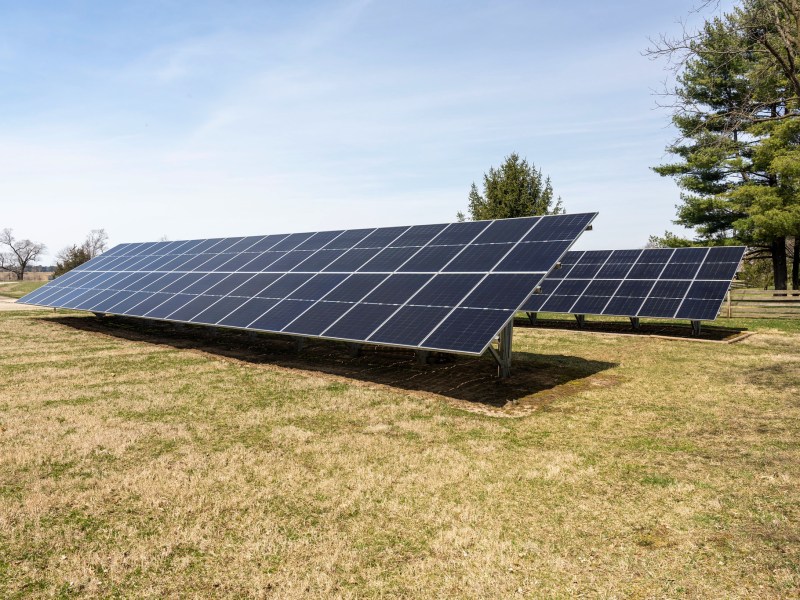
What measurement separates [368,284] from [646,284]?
568 inches

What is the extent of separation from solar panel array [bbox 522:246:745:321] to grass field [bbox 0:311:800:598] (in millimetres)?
7258

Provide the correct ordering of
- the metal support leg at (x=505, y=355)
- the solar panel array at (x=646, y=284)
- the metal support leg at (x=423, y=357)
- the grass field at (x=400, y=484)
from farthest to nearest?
the solar panel array at (x=646, y=284) → the metal support leg at (x=423, y=357) → the metal support leg at (x=505, y=355) → the grass field at (x=400, y=484)

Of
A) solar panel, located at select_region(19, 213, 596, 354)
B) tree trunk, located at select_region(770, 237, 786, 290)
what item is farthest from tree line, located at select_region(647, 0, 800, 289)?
solar panel, located at select_region(19, 213, 596, 354)

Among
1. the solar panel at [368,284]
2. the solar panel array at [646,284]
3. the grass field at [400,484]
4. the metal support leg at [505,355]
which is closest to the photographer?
the grass field at [400,484]

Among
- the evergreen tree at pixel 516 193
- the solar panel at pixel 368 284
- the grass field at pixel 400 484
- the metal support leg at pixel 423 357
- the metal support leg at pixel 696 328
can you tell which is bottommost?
the grass field at pixel 400 484

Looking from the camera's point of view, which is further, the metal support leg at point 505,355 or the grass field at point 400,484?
the metal support leg at point 505,355

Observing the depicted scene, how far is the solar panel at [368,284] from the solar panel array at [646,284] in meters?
8.54

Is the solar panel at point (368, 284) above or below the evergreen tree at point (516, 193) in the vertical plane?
below

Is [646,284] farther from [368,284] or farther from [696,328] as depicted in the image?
[368,284]

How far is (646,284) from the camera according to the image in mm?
23672

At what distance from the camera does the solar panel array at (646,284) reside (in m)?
21.4

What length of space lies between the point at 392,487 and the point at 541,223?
10.7 meters

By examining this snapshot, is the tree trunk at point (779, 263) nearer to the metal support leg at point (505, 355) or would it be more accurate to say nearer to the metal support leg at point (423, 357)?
the metal support leg at point (505, 355)

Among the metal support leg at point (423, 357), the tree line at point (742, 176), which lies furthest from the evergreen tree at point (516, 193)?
the metal support leg at point (423, 357)
